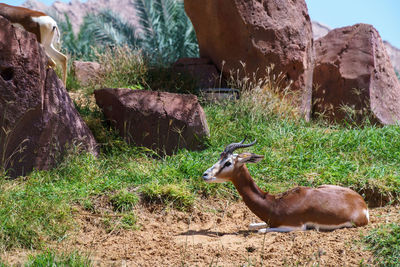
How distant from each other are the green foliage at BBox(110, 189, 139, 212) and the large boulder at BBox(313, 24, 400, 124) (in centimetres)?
595

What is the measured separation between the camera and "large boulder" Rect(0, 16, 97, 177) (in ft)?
18.2

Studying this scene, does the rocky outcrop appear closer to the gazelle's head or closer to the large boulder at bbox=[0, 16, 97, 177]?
the large boulder at bbox=[0, 16, 97, 177]

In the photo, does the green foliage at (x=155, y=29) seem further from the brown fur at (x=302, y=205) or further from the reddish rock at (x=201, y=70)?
the brown fur at (x=302, y=205)

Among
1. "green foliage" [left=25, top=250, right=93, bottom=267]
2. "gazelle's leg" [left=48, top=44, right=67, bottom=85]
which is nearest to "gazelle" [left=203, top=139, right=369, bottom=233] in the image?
"green foliage" [left=25, top=250, right=93, bottom=267]

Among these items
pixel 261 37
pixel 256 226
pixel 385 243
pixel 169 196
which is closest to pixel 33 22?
pixel 169 196

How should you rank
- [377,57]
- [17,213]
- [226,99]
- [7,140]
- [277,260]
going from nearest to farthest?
[277,260] → [17,213] → [7,140] → [226,99] → [377,57]

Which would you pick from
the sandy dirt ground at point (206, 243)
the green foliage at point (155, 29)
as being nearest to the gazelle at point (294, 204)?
the sandy dirt ground at point (206, 243)

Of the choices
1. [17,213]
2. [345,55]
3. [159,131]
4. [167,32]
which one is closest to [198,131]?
[159,131]

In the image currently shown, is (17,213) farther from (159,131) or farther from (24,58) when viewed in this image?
(159,131)

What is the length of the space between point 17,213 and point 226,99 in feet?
15.7

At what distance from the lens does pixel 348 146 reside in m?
6.92

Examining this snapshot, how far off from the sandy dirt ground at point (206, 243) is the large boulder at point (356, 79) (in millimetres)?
5289

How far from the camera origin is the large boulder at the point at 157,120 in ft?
22.5

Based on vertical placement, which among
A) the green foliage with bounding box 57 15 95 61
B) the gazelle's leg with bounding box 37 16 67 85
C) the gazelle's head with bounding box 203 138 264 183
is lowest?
the green foliage with bounding box 57 15 95 61
